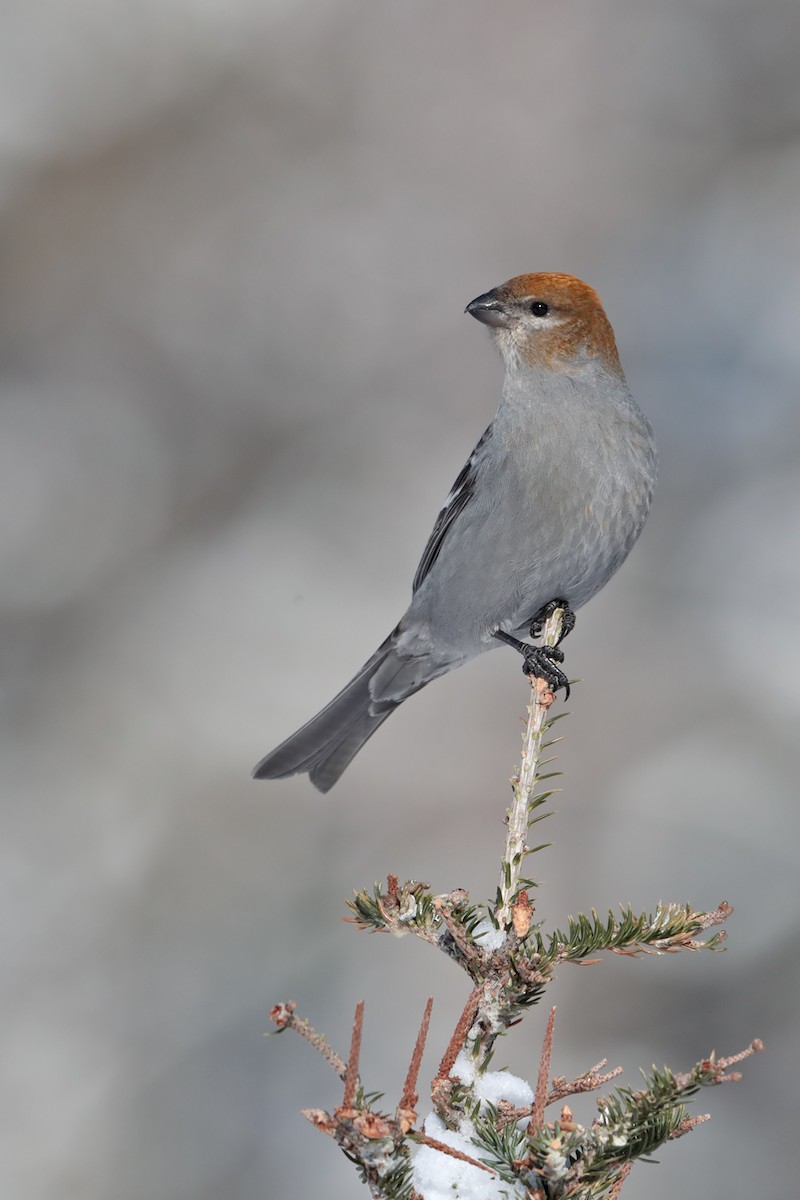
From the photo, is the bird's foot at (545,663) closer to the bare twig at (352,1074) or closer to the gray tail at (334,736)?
the gray tail at (334,736)

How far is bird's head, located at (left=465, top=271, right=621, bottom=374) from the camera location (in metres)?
2.84

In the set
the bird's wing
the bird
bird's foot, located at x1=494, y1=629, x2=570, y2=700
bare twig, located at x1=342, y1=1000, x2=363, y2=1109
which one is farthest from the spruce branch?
the bird's wing

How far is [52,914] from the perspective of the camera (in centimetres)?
373

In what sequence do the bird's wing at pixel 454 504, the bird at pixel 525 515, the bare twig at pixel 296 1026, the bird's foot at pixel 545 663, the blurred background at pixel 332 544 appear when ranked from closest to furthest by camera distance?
the bare twig at pixel 296 1026 → the bird's foot at pixel 545 663 → the bird at pixel 525 515 → the bird's wing at pixel 454 504 → the blurred background at pixel 332 544

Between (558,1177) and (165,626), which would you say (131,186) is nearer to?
(165,626)

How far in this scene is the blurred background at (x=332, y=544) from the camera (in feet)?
11.5

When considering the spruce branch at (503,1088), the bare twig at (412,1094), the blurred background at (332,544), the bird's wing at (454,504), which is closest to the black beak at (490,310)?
the bird's wing at (454,504)

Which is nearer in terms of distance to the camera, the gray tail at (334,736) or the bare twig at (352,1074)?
the bare twig at (352,1074)

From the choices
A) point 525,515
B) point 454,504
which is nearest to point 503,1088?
point 525,515

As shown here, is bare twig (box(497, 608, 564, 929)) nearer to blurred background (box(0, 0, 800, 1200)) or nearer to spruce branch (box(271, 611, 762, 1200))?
spruce branch (box(271, 611, 762, 1200))

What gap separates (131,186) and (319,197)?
0.74 m

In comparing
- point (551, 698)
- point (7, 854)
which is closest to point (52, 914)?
point (7, 854)

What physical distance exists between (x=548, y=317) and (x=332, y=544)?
5.11ft

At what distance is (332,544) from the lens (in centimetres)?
419
